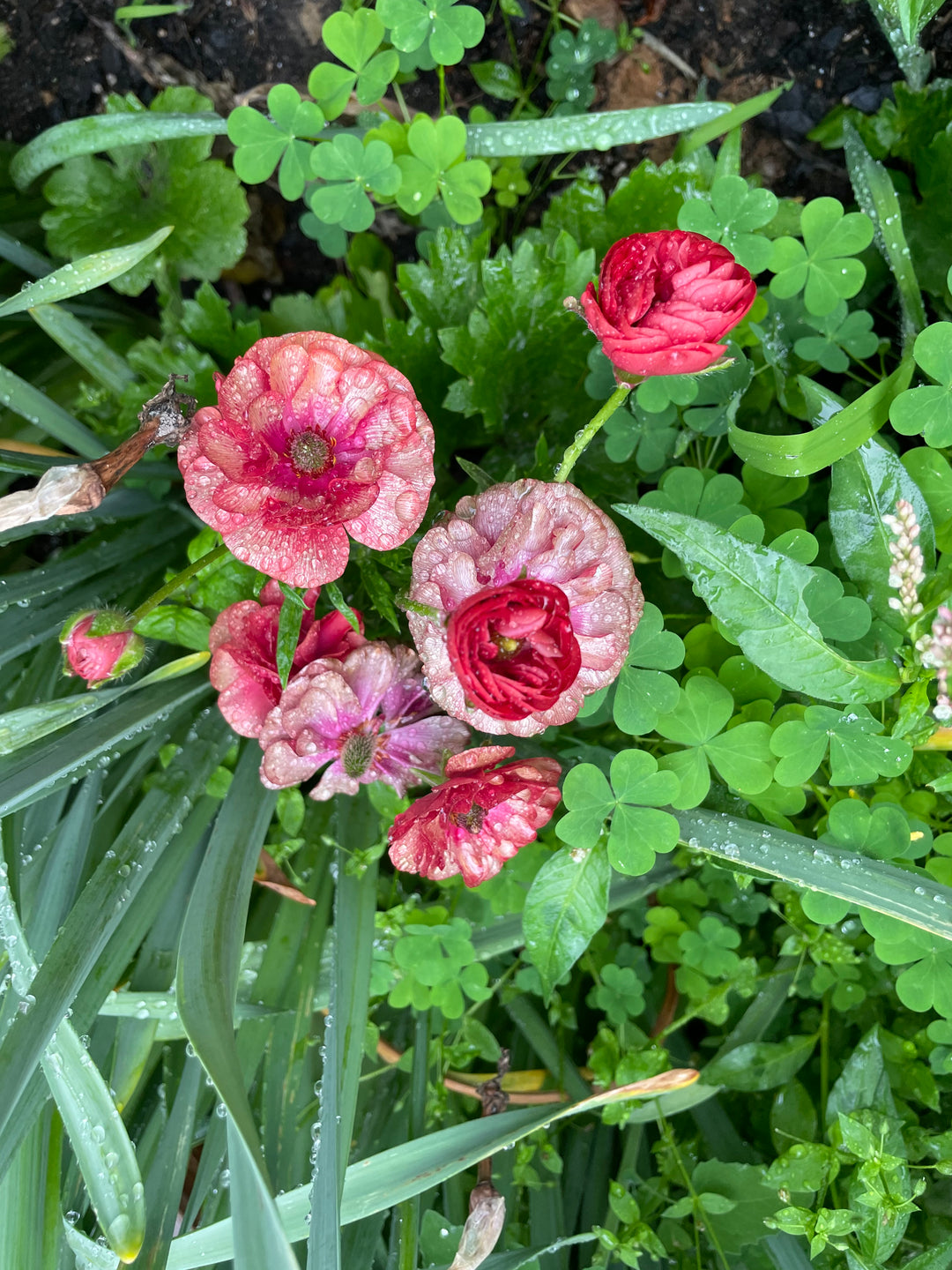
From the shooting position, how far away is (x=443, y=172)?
130 cm

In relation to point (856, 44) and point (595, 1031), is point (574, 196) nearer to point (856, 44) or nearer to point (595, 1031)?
point (856, 44)

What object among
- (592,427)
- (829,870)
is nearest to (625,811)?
(829,870)

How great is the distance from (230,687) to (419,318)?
25.8 inches

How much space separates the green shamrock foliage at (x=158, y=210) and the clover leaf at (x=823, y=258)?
86 cm

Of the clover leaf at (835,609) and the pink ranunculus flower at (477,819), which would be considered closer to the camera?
the pink ranunculus flower at (477,819)

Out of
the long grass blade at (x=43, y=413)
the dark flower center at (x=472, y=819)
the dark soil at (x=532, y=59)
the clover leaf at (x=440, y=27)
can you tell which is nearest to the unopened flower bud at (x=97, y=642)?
the long grass blade at (x=43, y=413)

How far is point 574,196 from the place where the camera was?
1353 mm

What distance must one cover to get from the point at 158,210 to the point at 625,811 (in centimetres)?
126

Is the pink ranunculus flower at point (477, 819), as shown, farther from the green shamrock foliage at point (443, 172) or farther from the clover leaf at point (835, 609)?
the green shamrock foliage at point (443, 172)

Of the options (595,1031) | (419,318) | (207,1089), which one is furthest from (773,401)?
(207,1089)

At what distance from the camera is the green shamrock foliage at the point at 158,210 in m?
1.46

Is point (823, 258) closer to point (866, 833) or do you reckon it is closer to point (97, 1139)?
point (866, 833)

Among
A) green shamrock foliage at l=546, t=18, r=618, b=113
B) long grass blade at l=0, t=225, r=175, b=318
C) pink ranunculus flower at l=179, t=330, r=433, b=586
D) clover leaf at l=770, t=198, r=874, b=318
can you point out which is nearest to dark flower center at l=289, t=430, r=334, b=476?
pink ranunculus flower at l=179, t=330, r=433, b=586

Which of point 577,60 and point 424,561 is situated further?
point 577,60
